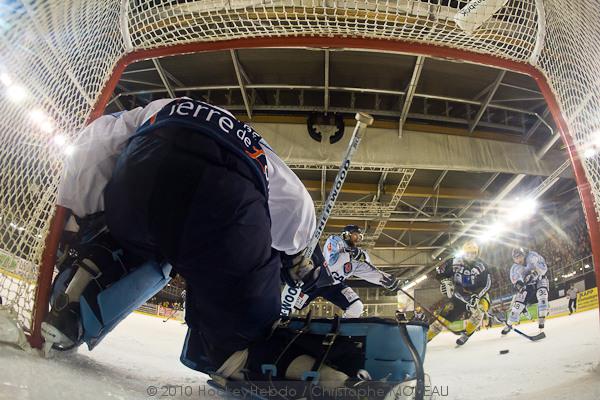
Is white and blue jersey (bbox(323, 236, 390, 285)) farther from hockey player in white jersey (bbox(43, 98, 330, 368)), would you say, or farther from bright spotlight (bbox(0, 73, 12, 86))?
bright spotlight (bbox(0, 73, 12, 86))

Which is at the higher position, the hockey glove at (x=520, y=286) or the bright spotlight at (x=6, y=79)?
the bright spotlight at (x=6, y=79)

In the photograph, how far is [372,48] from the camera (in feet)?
4.17

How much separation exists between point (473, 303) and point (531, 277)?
93 centimetres

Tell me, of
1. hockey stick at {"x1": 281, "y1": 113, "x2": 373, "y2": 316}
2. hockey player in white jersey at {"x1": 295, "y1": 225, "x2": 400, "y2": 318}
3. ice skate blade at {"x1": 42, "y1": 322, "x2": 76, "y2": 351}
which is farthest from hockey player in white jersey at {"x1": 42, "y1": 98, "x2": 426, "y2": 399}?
hockey player in white jersey at {"x1": 295, "y1": 225, "x2": 400, "y2": 318}

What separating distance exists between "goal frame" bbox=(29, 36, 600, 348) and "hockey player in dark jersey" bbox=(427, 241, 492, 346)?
3091 millimetres

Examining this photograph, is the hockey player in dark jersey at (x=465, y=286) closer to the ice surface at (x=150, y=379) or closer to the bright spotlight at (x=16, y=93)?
the ice surface at (x=150, y=379)

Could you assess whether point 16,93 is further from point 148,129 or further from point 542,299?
point 542,299

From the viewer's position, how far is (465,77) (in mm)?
3467

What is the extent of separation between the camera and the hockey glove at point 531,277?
13.6 feet

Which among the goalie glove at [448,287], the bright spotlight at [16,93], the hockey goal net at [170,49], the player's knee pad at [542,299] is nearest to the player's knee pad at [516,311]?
the player's knee pad at [542,299]

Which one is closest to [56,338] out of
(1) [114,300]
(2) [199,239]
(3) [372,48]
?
(1) [114,300]

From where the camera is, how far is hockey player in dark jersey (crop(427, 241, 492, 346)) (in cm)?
386

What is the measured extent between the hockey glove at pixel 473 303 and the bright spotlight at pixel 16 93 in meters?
4.26

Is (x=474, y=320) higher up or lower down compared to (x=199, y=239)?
lower down
